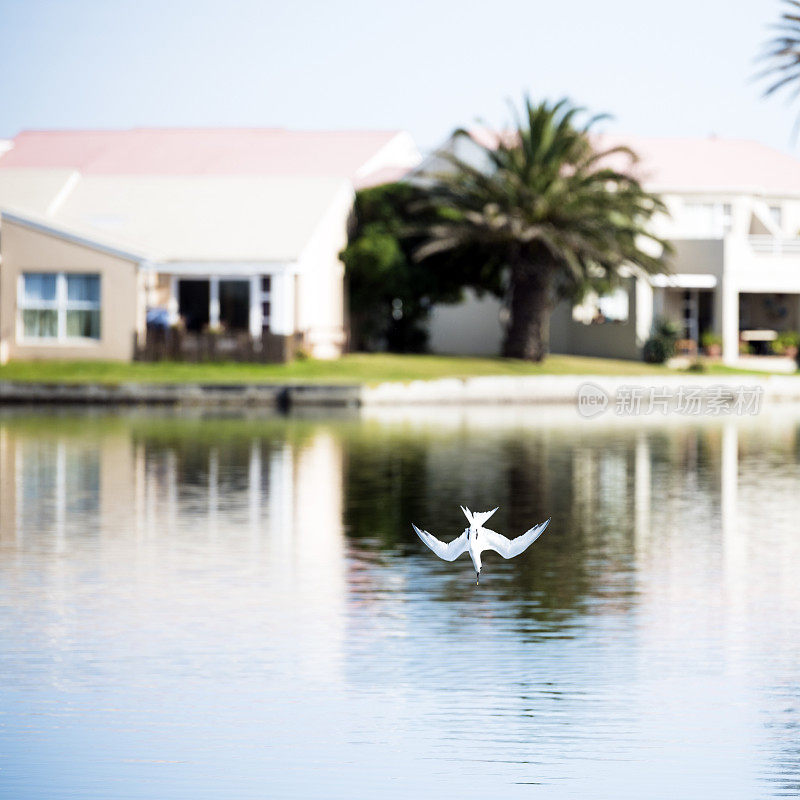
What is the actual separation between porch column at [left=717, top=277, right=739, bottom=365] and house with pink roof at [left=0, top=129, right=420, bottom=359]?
42.4 ft

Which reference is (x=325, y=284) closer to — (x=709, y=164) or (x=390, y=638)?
(x=709, y=164)

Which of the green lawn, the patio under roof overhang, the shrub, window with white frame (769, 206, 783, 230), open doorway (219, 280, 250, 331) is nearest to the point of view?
the green lawn

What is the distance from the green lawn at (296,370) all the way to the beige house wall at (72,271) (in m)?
1.05

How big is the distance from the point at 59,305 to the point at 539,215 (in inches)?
564

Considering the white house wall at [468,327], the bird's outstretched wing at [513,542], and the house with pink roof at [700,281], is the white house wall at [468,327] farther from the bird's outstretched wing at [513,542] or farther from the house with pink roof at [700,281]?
the bird's outstretched wing at [513,542]

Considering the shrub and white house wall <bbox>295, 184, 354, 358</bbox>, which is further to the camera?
the shrub

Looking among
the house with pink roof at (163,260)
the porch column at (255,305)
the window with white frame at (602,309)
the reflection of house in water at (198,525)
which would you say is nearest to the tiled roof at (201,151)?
the window with white frame at (602,309)

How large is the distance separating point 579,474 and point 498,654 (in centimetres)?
1389

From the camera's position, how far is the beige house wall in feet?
161

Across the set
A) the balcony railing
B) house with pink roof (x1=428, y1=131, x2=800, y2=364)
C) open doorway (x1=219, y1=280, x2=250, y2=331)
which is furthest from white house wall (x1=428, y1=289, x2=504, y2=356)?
the balcony railing

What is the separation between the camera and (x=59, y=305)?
49.9m

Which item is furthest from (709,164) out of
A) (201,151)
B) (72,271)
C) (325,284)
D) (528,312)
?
(72,271)

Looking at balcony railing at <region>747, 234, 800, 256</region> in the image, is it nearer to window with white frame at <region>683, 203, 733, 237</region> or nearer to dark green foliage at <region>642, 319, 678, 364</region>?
window with white frame at <region>683, 203, 733, 237</region>

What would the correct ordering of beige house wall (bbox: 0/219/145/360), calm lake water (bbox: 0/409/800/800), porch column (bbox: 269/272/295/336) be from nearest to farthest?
calm lake water (bbox: 0/409/800/800), beige house wall (bbox: 0/219/145/360), porch column (bbox: 269/272/295/336)
